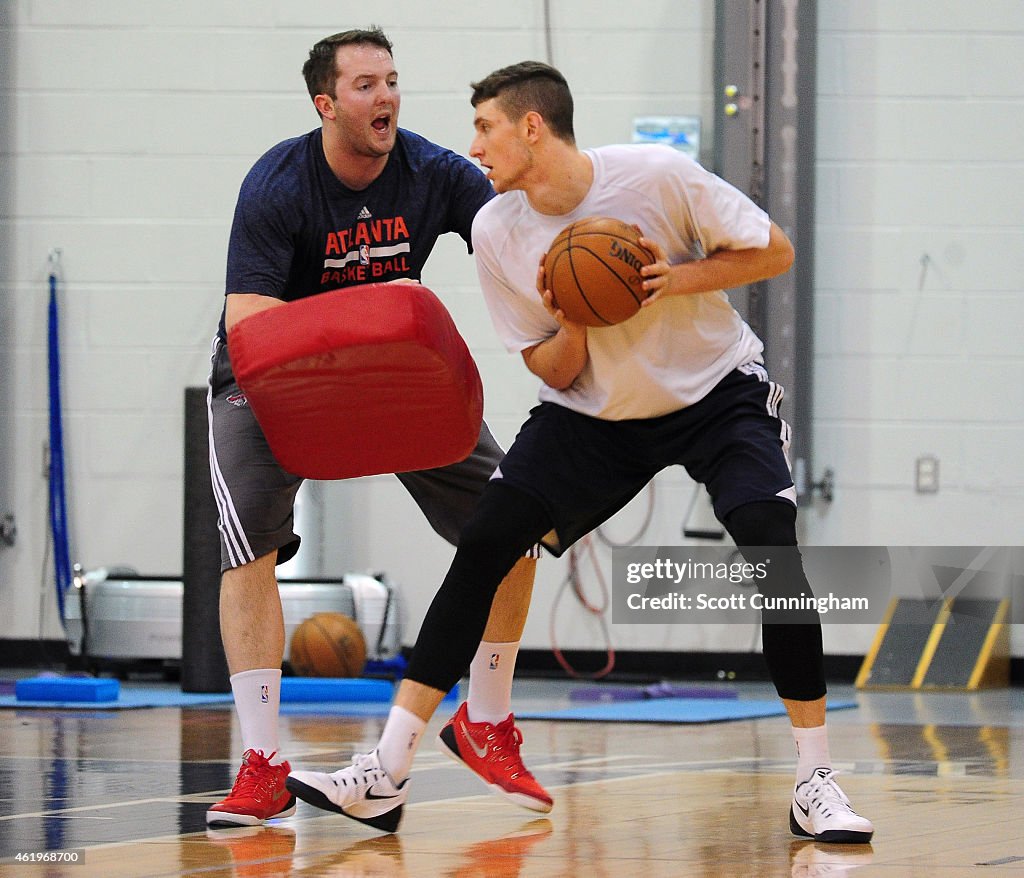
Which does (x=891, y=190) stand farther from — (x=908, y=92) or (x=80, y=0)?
(x=80, y=0)

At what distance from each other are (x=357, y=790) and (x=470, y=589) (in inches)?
14.7

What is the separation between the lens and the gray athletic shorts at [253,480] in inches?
121

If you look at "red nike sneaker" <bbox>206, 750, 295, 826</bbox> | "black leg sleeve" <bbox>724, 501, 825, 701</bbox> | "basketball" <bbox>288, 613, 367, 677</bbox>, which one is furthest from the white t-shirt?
"basketball" <bbox>288, 613, 367, 677</bbox>

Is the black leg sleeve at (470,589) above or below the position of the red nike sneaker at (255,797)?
above

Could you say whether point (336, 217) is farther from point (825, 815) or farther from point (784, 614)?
point (825, 815)

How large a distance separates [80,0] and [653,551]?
141 inches

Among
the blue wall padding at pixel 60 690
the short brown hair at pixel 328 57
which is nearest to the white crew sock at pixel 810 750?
the short brown hair at pixel 328 57

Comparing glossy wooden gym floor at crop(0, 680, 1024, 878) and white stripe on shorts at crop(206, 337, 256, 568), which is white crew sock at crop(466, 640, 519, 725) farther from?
white stripe on shorts at crop(206, 337, 256, 568)

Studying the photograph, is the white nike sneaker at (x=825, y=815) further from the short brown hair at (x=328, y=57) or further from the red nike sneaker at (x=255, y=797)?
the short brown hair at (x=328, y=57)

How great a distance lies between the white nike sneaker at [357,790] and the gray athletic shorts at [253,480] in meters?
0.56

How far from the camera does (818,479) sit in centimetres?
702

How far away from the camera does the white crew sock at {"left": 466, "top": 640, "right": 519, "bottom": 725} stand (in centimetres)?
307

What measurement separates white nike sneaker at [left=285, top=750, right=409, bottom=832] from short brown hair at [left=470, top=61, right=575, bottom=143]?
42.6 inches

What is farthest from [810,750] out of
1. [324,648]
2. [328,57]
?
[324,648]
